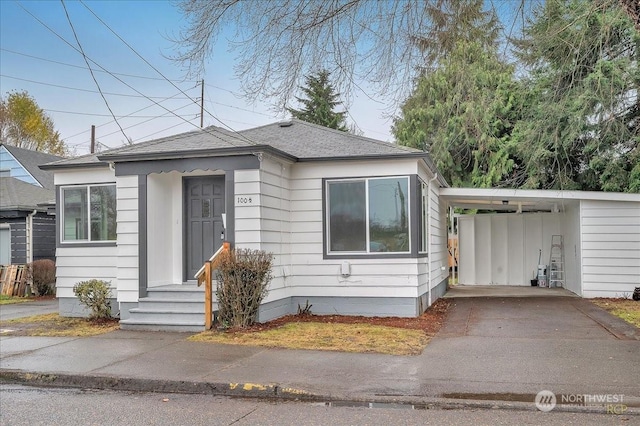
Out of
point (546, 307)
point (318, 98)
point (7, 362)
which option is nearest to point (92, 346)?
point (7, 362)

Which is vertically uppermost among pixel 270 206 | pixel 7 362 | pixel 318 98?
pixel 318 98

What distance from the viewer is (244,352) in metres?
8.29

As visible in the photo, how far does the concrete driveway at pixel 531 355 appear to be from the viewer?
6.28 m

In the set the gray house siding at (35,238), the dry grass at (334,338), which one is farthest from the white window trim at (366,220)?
the gray house siding at (35,238)

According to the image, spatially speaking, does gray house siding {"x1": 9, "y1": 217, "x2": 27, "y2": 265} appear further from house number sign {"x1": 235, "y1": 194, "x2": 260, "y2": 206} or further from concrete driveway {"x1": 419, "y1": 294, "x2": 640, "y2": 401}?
concrete driveway {"x1": 419, "y1": 294, "x2": 640, "y2": 401}

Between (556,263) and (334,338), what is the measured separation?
11.5 meters

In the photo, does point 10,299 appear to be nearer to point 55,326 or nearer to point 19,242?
point 19,242

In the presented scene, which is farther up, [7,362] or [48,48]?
[48,48]

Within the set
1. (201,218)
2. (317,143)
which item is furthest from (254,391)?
(317,143)

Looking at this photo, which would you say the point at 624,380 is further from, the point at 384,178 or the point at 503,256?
the point at 503,256

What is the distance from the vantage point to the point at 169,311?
35.0 feet

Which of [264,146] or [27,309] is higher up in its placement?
[264,146]

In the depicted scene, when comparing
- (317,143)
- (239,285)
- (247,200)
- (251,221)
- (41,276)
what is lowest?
(41,276)

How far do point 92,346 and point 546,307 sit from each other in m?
9.25
